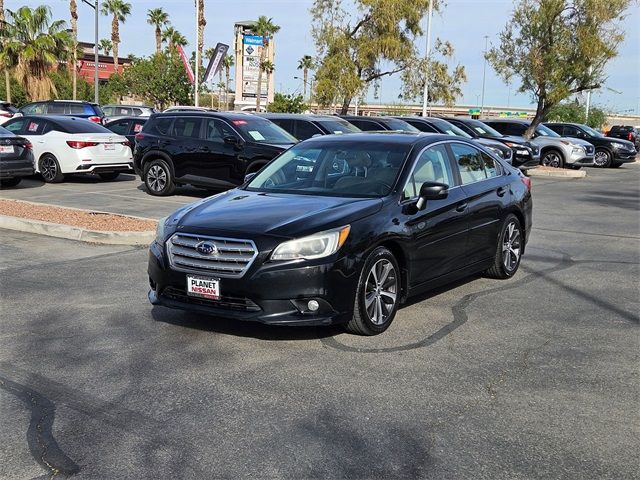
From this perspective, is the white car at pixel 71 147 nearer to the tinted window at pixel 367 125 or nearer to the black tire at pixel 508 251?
the tinted window at pixel 367 125

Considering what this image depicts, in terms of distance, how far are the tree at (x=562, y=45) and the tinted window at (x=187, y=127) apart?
1667cm

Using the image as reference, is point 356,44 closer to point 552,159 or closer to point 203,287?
point 552,159

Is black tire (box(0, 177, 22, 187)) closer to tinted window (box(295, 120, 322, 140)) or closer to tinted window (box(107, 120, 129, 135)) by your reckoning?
tinted window (box(107, 120, 129, 135))

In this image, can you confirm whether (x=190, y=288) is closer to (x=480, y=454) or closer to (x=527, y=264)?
(x=480, y=454)

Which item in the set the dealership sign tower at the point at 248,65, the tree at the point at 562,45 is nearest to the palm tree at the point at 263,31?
the dealership sign tower at the point at 248,65

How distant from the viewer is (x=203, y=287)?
575 cm

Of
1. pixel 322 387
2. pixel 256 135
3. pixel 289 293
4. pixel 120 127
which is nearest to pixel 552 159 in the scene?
pixel 120 127

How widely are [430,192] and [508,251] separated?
2276mm

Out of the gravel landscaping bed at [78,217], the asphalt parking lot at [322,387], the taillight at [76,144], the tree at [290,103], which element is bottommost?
the asphalt parking lot at [322,387]

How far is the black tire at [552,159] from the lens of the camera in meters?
27.5

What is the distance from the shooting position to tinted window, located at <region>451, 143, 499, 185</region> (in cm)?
759

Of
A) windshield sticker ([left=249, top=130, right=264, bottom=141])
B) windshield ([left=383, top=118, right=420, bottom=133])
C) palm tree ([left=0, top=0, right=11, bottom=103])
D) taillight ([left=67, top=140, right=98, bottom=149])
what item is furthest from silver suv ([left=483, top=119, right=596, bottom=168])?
palm tree ([left=0, top=0, right=11, bottom=103])

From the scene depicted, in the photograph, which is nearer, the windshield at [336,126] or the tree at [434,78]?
the windshield at [336,126]

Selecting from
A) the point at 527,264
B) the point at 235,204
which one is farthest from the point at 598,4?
the point at 235,204
